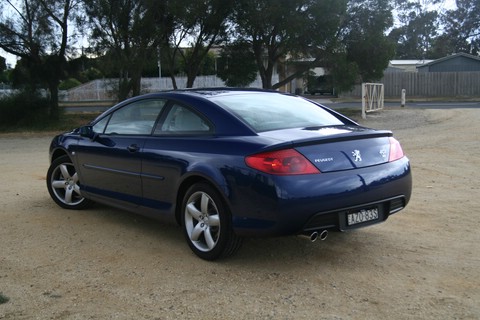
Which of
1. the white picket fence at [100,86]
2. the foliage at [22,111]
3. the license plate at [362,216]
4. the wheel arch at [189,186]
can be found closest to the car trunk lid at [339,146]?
the license plate at [362,216]

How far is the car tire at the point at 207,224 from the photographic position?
4488 millimetres

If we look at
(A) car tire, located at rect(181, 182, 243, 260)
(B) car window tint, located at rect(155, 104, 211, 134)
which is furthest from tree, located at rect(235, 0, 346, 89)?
(A) car tire, located at rect(181, 182, 243, 260)

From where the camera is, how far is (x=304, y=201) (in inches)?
162

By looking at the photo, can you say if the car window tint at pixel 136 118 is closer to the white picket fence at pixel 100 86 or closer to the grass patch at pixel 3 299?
the grass patch at pixel 3 299

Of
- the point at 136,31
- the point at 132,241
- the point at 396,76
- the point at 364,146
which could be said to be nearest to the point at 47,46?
the point at 136,31

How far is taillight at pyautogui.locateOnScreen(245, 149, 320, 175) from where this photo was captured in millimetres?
4145

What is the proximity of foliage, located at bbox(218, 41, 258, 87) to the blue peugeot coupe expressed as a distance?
17874 mm

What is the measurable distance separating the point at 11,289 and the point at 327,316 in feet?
8.18

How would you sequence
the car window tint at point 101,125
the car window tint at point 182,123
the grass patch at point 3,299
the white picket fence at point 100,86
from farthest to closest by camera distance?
the white picket fence at point 100,86 < the car window tint at point 101,125 < the car window tint at point 182,123 < the grass patch at point 3,299

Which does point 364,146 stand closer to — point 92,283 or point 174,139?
point 174,139

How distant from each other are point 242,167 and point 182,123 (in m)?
1.13

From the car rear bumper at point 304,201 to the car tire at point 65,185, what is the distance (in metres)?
3.00

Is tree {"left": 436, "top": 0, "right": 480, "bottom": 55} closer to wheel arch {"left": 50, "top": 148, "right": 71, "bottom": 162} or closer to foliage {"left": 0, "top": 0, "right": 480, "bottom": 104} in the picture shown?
foliage {"left": 0, "top": 0, "right": 480, "bottom": 104}

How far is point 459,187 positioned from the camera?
7.65 meters
